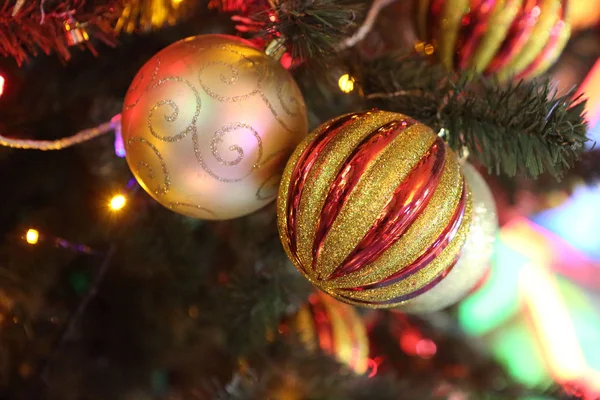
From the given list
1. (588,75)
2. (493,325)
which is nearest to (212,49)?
(588,75)

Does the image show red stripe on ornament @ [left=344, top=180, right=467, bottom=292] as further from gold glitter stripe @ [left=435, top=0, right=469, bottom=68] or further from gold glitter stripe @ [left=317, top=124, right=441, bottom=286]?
gold glitter stripe @ [left=435, top=0, right=469, bottom=68]

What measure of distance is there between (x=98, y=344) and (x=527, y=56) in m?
0.83

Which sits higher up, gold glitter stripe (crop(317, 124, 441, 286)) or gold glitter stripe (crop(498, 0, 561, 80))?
gold glitter stripe (crop(498, 0, 561, 80))

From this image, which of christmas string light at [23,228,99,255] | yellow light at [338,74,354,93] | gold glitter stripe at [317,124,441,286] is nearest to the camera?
gold glitter stripe at [317,124,441,286]

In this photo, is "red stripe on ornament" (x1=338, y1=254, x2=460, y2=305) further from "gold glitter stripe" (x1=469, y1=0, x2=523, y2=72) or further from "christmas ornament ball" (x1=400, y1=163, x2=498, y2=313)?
"gold glitter stripe" (x1=469, y1=0, x2=523, y2=72)

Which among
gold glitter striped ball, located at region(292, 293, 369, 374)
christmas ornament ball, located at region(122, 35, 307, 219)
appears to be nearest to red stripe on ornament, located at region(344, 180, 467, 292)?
christmas ornament ball, located at region(122, 35, 307, 219)

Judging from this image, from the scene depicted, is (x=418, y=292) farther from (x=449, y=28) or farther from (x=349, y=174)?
(x=449, y=28)

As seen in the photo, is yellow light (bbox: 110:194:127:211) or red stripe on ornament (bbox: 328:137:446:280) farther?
yellow light (bbox: 110:194:127:211)

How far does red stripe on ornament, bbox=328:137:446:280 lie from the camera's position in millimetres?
347

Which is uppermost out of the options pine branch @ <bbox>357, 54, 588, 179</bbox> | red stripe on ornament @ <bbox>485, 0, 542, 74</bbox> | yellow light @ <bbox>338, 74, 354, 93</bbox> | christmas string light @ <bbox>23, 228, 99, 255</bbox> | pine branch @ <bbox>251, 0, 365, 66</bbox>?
red stripe on ornament @ <bbox>485, 0, 542, 74</bbox>

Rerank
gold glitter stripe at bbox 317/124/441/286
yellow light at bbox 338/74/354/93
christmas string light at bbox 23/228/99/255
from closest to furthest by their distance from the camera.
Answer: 1. gold glitter stripe at bbox 317/124/441/286
2. yellow light at bbox 338/74/354/93
3. christmas string light at bbox 23/228/99/255

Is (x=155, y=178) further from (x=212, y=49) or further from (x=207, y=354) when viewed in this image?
(x=207, y=354)

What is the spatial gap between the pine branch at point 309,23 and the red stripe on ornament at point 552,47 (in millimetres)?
194

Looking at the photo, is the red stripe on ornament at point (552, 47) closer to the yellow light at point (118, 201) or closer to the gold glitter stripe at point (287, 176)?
the gold glitter stripe at point (287, 176)
